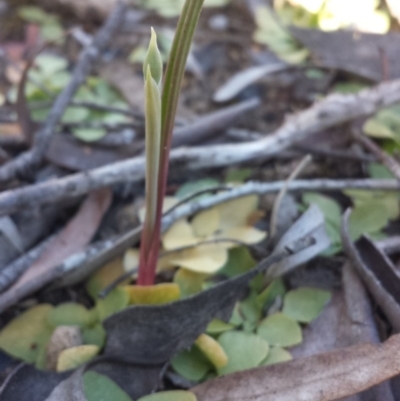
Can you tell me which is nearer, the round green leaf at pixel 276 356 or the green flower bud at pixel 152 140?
the green flower bud at pixel 152 140

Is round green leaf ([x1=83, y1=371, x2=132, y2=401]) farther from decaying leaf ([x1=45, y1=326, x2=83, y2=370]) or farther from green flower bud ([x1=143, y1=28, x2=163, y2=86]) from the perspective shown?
green flower bud ([x1=143, y1=28, x2=163, y2=86])

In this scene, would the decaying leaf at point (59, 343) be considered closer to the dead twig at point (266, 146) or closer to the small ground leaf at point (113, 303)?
the small ground leaf at point (113, 303)

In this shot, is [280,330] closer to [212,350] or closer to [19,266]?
[212,350]

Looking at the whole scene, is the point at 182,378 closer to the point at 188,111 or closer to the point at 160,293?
the point at 160,293

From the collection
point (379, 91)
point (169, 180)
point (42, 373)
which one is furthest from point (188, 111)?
point (42, 373)

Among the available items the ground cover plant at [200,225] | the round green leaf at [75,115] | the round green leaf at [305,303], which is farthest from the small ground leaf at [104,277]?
the round green leaf at [75,115]

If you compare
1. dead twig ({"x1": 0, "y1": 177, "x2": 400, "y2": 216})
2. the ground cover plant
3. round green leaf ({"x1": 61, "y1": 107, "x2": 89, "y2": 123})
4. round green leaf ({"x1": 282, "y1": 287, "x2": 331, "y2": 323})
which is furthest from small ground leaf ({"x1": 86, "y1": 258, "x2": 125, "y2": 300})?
round green leaf ({"x1": 61, "y1": 107, "x2": 89, "y2": 123})

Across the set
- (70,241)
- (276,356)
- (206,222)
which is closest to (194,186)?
(206,222)
